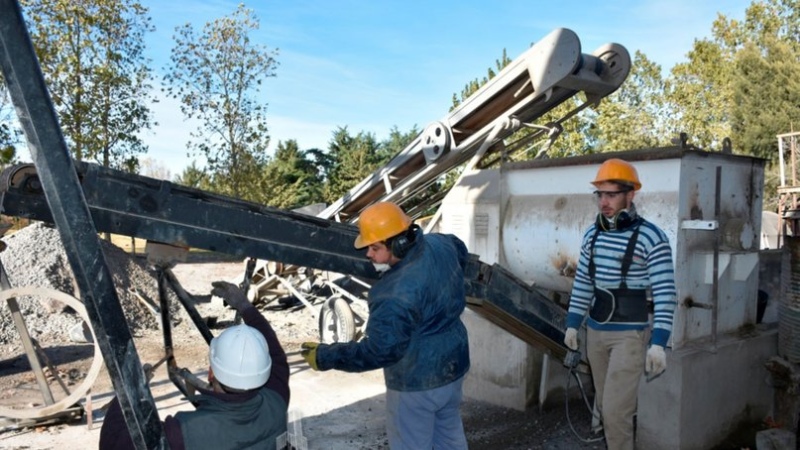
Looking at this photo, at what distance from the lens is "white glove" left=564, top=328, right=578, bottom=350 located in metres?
4.14

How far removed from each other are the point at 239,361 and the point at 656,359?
245cm

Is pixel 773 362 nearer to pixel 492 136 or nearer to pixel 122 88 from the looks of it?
pixel 492 136

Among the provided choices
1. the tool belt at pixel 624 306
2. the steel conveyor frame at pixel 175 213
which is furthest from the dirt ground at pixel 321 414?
the tool belt at pixel 624 306

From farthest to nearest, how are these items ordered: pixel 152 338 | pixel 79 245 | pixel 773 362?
pixel 152 338
pixel 773 362
pixel 79 245

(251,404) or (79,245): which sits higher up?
(79,245)

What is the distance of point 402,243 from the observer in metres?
3.23

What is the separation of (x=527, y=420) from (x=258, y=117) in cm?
1376

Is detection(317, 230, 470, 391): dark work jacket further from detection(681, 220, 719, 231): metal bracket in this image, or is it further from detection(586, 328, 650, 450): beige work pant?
detection(681, 220, 719, 231): metal bracket

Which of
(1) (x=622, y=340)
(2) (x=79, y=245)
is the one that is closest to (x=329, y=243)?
(2) (x=79, y=245)

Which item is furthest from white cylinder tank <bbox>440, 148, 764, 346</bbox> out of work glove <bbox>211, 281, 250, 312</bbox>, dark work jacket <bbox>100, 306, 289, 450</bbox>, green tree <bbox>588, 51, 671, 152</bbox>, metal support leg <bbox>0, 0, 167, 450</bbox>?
green tree <bbox>588, 51, 671, 152</bbox>

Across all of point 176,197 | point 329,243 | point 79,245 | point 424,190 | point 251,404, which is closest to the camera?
point 79,245

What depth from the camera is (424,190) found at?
24.0 ft

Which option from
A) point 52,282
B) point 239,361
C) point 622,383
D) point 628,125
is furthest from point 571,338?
point 628,125

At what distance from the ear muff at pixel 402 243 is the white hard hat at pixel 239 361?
39.1 inches
